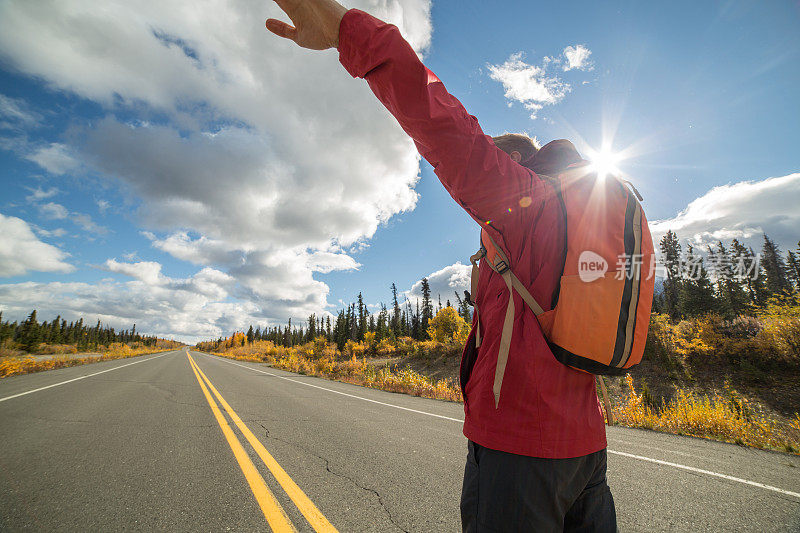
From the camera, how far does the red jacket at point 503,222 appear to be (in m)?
0.96

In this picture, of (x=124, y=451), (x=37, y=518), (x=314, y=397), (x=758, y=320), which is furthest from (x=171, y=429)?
(x=758, y=320)

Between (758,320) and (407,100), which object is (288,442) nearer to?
(407,100)

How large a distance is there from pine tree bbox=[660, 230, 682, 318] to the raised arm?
5805 centimetres

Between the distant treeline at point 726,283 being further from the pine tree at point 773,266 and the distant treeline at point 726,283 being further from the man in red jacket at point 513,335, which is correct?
the man in red jacket at point 513,335

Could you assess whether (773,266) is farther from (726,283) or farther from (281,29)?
(281,29)

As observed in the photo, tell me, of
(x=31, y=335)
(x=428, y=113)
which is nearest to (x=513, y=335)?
(x=428, y=113)

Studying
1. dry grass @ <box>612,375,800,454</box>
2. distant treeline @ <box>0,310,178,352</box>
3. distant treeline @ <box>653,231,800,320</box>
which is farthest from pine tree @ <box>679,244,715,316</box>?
distant treeline @ <box>0,310,178,352</box>

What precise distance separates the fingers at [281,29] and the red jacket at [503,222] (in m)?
0.27

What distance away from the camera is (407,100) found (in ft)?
3.20

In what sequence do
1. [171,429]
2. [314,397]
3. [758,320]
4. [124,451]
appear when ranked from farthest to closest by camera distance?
Result: 1. [758,320]
2. [314,397]
3. [171,429]
4. [124,451]

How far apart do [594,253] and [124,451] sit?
5503 mm

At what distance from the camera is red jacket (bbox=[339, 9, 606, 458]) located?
3.15 ft

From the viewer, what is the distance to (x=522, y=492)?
91cm

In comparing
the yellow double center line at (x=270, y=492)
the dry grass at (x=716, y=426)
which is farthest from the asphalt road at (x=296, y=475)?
the dry grass at (x=716, y=426)
